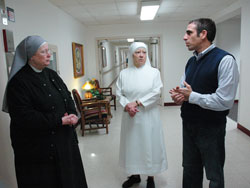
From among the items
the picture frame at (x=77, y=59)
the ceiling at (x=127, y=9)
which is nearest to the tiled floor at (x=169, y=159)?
the picture frame at (x=77, y=59)

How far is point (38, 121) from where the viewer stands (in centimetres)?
136

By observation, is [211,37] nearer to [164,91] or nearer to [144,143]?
[144,143]

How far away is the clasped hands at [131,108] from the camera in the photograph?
6.43ft

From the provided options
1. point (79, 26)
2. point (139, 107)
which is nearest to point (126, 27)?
point (79, 26)

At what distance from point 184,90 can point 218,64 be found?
0.29 metres

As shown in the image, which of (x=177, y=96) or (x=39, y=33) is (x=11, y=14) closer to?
(x=39, y=33)

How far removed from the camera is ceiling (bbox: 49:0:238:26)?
3765 mm

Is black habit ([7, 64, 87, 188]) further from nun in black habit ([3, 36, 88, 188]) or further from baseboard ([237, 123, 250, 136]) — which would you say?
baseboard ([237, 123, 250, 136])

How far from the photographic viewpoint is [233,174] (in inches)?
93.7

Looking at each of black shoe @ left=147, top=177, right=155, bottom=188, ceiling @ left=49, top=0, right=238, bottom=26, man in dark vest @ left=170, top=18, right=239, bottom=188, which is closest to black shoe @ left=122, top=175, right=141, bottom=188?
black shoe @ left=147, top=177, right=155, bottom=188

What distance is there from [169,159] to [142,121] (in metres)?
1.11

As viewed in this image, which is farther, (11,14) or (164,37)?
(164,37)

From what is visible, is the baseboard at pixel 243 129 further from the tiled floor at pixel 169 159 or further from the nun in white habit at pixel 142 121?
the nun in white habit at pixel 142 121

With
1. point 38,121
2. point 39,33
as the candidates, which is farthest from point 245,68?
point 38,121
